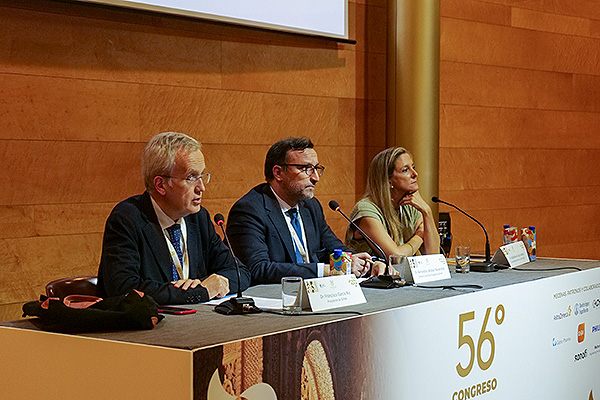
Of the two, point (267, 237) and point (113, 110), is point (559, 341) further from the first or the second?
point (113, 110)

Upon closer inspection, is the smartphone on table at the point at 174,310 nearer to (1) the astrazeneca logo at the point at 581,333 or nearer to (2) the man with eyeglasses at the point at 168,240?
(2) the man with eyeglasses at the point at 168,240

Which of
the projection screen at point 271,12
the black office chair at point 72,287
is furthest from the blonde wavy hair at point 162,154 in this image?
the projection screen at point 271,12

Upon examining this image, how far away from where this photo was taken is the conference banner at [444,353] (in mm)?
2084

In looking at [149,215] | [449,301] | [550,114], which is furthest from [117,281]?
[550,114]

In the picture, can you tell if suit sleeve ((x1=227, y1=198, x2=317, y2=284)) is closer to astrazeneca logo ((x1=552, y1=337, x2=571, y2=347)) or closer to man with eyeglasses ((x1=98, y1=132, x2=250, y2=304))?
man with eyeglasses ((x1=98, y1=132, x2=250, y2=304))

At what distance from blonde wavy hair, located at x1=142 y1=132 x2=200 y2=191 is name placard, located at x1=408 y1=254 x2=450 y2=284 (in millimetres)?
922

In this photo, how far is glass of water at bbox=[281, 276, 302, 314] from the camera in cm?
241

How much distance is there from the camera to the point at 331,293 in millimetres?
2492

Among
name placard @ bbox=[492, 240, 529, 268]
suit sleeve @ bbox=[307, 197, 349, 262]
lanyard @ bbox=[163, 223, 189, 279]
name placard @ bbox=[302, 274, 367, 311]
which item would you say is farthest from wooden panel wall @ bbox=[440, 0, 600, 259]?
name placard @ bbox=[302, 274, 367, 311]

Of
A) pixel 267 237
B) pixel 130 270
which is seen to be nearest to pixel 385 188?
pixel 267 237

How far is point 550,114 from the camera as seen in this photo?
665cm

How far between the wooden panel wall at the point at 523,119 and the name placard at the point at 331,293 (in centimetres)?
341

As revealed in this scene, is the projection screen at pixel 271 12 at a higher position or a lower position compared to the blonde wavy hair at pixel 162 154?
higher

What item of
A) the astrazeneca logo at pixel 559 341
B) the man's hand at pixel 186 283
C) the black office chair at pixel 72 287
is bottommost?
the astrazeneca logo at pixel 559 341
